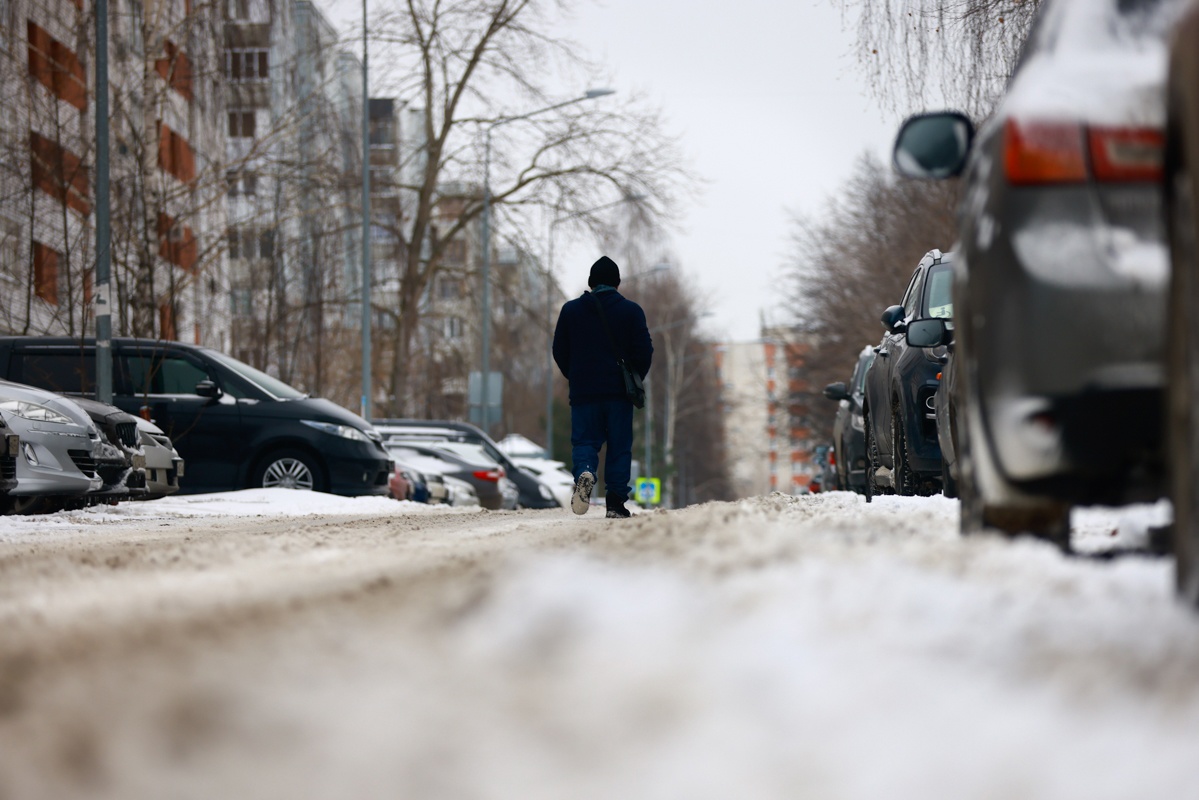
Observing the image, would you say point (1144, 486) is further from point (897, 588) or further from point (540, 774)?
point (540, 774)

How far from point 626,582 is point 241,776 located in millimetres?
1998

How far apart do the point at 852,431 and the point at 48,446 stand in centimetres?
812

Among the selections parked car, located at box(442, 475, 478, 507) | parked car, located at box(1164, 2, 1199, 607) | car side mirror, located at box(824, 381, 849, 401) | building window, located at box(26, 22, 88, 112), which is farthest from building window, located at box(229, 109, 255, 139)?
parked car, located at box(1164, 2, 1199, 607)

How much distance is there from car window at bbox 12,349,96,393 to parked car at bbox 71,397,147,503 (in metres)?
3.82

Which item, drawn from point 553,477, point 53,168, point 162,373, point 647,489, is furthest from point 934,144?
point 647,489

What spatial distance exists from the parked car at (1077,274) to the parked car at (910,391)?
20.8 ft

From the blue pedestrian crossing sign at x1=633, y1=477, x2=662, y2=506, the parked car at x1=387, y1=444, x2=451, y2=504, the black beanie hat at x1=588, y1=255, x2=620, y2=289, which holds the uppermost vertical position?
the black beanie hat at x1=588, y1=255, x2=620, y2=289

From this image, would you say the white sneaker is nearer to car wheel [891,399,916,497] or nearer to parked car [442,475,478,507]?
car wheel [891,399,916,497]

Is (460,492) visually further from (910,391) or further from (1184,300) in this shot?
(1184,300)

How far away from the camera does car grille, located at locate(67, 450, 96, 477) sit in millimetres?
13671

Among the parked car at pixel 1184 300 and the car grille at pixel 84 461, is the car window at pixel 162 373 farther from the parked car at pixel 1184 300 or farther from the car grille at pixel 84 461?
the parked car at pixel 1184 300

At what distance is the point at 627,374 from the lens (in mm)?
12195

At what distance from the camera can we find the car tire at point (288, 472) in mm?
19266

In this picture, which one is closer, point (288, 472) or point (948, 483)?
point (948, 483)
